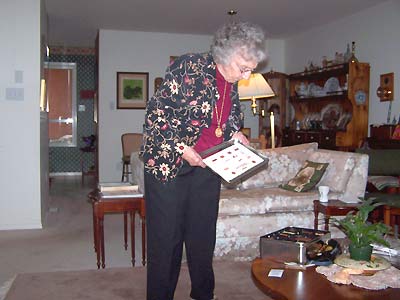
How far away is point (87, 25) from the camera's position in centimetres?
725

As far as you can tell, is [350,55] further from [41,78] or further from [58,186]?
[58,186]

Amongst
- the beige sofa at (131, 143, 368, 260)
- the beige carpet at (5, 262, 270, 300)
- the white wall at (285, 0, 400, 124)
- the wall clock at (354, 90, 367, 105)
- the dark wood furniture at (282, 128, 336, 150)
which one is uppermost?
the white wall at (285, 0, 400, 124)

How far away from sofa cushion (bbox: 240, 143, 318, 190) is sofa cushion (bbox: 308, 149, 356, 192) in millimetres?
239

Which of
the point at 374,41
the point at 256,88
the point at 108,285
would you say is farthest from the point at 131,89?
the point at 108,285

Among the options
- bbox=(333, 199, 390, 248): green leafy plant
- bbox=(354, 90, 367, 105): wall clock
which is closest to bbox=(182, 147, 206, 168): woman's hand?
bbox=(333, 199, 390, 248): green leafy plant

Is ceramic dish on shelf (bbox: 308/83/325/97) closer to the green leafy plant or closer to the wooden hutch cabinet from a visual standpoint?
the wooden hutch cabinet

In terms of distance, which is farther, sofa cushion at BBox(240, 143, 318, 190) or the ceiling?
the ceiling

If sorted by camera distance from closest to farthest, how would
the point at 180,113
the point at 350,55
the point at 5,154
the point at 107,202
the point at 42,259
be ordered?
the point at 180,113 → the point at 107,202 → the point at 42,259 → the point at 5,154 → the point at 350,55

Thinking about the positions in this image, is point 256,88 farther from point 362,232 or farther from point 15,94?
point 362,232

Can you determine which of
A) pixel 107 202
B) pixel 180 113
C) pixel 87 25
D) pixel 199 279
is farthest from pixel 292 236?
pixel 87 25

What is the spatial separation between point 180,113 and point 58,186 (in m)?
6.27

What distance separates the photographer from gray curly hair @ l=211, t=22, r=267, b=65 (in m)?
1.98

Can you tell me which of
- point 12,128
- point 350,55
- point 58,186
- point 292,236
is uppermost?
point 350,55

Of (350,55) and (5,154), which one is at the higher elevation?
(350,55)
